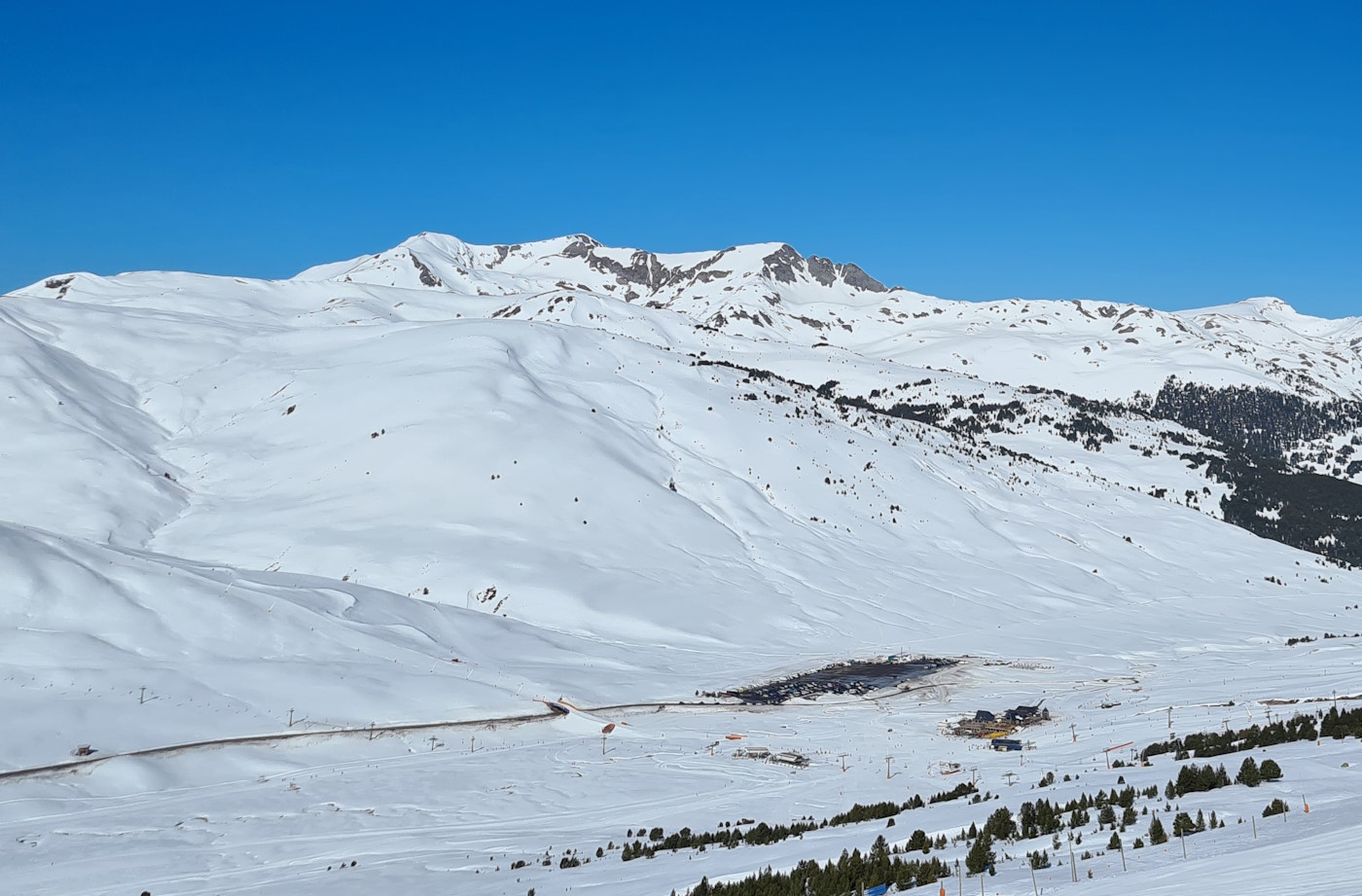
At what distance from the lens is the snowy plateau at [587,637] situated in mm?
20438

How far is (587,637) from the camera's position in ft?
161

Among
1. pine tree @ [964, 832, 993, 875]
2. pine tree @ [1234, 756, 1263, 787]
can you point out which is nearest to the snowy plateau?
pine tree @ [964, 832, 993, 875]

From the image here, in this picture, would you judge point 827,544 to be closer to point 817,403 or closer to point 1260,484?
point 817,403

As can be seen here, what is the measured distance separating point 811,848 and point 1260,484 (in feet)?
504

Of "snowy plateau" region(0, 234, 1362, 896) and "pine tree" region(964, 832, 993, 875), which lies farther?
"snowy plateau" region(0, 234, 1362, 896)

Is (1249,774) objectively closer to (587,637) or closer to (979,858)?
(979,858)

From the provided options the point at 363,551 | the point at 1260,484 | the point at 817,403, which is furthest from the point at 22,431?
the point at 1260,484

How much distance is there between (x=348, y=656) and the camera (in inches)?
1430

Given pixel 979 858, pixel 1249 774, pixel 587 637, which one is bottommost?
pixel 1249 774

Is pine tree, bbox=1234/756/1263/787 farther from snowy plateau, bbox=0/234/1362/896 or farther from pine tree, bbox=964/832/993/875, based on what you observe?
pine tree, bbox=964/832/993/875

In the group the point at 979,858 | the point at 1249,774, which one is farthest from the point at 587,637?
the point at 979,858

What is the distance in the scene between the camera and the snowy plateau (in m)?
20.4

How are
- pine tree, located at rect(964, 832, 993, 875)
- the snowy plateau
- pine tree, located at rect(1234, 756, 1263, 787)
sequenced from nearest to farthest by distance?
pine tree, located at rect(964, 832, 993, 875) → pine tree, located at rect(1234, 756, 1263, 787) → the snowy plateau

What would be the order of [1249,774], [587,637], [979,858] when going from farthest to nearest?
[587,637] → [1249,774] → [979,858]
